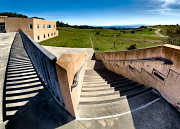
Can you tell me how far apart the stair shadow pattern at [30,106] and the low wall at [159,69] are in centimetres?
323

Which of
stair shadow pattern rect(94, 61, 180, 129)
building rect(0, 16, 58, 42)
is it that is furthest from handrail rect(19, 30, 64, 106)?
building rect(0, 16, 58, 42)

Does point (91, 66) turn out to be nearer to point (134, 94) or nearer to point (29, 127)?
point (134, 94)

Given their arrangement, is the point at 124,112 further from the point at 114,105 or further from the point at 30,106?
the point at 30,106

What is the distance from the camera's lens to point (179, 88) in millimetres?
3508

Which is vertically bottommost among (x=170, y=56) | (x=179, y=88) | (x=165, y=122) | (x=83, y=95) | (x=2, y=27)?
(x=165, y=122)

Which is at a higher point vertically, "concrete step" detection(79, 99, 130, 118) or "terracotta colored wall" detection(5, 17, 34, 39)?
"terracotta colored wall" detection(5, 17, 34, 39)

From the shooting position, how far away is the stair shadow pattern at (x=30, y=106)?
9.66 ft

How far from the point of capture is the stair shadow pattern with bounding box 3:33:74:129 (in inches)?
116

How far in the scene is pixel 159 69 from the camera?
4.15 metres

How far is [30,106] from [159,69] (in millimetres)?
4396

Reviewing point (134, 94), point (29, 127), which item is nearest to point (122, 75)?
point (134, 94)

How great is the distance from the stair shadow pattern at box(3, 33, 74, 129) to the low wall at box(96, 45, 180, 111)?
3232 mm

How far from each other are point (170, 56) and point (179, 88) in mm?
998

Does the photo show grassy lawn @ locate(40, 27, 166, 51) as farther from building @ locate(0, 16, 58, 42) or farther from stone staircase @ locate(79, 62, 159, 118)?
stone staircase @ locate(79, 62, 159, 118)
